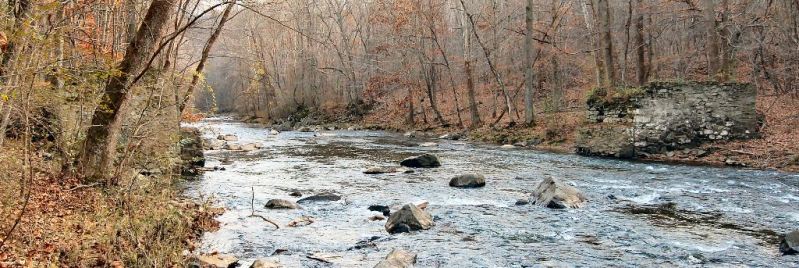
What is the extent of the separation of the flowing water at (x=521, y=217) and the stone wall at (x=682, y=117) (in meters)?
2.13

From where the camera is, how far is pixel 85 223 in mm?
6336

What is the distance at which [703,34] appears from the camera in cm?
3095

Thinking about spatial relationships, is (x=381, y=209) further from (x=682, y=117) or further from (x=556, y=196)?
(x=682, y=117)

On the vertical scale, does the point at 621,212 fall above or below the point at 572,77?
below

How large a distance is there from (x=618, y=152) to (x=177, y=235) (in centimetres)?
1508

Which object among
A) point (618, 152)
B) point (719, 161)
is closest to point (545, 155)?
point (618, 152)

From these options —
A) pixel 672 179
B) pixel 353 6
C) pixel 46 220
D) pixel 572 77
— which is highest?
pixel 353 6

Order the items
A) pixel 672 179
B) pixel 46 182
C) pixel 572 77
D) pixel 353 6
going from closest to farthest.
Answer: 1. pixel 46 182
2. pixel 672 179
3. pixel 572 77
4. pixel 353 6

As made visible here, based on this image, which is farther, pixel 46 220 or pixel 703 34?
pixel 703 34

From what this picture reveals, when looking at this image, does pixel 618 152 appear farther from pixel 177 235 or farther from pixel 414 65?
pixel 414 65

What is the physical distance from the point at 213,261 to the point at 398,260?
2.22m

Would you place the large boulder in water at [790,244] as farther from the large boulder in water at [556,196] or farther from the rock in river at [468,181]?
the rock in river at [468,181]

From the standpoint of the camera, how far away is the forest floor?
5.35m

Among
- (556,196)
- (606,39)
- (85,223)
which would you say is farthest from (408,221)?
(606,39)
